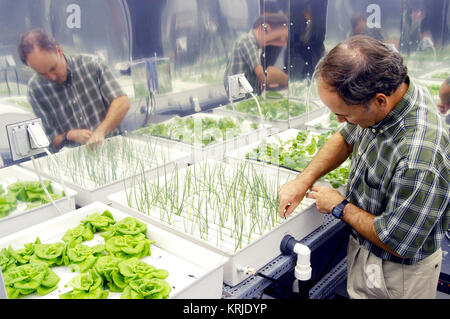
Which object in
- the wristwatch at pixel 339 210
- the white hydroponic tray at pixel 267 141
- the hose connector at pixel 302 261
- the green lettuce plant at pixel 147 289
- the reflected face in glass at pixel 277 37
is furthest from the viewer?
the reflected face in glass at pixel 277 37

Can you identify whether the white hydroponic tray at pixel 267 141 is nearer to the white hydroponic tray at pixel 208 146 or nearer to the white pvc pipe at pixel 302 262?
the white hydroponic tray at pixel 208 146

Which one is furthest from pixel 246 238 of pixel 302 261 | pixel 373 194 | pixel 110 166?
pixel 110 166

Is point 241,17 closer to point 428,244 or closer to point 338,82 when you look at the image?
point 338,82

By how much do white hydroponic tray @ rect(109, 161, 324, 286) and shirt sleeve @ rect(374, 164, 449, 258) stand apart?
352 millimetres

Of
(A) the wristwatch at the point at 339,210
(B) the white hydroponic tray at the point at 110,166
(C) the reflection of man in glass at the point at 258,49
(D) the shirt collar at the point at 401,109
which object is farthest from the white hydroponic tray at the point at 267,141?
(D) the shirt collar at the point at 401,109

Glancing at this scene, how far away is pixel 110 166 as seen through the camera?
2.06 metres

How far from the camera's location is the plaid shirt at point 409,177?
132 centimetres

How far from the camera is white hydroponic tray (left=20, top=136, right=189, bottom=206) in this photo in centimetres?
187

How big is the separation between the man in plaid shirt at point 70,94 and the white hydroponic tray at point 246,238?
39 cm

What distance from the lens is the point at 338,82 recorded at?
1.36 metres

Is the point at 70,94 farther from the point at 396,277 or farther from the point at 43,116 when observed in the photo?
the point at 396,277

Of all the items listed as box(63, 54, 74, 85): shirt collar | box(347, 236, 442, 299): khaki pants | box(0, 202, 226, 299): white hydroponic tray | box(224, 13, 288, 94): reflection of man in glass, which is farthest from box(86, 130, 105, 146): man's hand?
box(347, 236, 442, 299): khaki pants

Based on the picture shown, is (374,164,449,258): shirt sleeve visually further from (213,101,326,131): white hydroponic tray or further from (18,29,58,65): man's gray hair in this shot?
(213,101,326,131): white hydroponic tray

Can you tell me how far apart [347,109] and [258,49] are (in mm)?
1500
